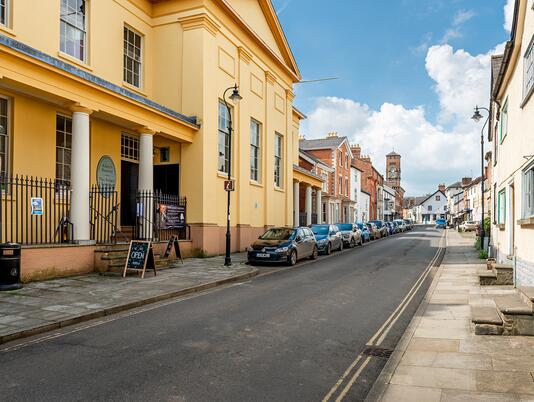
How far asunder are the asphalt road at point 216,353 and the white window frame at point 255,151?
1417 centimetres

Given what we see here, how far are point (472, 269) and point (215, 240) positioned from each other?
33.3 feet

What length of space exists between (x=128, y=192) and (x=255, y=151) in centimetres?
852

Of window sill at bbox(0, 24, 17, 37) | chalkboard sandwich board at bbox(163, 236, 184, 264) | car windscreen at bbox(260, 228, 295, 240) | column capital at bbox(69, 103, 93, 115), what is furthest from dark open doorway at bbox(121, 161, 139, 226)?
window sill at bbox(0, 24, 17, 37)

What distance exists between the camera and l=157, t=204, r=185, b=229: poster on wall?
16953mm

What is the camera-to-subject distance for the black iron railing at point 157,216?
16.5 meters

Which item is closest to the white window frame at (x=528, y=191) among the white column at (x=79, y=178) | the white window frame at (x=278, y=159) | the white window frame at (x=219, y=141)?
the white column at (x=79, y=178)

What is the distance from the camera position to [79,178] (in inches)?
525

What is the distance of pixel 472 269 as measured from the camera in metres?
16.3

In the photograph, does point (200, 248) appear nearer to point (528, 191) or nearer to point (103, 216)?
point (103, 216)

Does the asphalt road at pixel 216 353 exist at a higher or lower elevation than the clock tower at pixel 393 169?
lower

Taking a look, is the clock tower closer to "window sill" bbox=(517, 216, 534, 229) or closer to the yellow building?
the yellow building

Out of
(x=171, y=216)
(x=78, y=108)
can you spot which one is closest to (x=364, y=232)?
(x=171, y=216)

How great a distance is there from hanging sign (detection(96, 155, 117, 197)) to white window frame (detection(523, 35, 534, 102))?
1342 centimetres

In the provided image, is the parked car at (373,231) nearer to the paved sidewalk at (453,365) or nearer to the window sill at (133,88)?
the window sill at (133,88)
